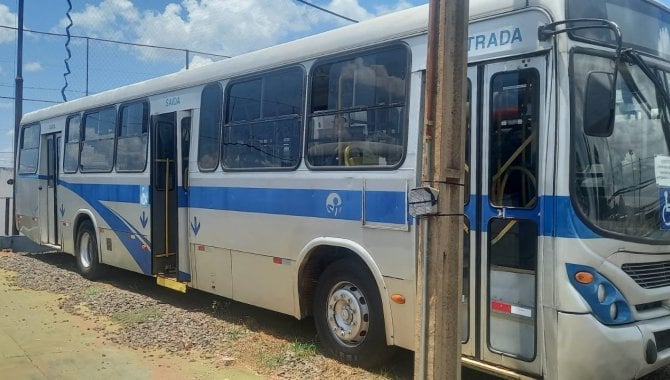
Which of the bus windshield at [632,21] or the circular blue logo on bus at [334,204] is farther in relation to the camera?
the circular blue logo on bus at [334,204]

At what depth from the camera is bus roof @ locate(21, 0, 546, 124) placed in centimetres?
470

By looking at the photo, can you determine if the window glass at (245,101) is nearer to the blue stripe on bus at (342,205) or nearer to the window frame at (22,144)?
the blue stripe on bus at (342,205)

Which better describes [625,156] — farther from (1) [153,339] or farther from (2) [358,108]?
(1) [153,339]

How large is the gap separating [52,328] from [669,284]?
20.3 feet

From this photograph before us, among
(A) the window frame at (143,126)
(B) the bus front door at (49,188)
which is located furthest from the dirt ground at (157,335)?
(B) the bus front door at (49,188)

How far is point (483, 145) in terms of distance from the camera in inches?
170

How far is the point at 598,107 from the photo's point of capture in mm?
3986

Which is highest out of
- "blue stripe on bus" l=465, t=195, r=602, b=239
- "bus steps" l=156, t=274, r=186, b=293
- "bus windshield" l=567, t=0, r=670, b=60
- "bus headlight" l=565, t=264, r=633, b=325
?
"bus windshield" l=567, t=0, r=670, b=60

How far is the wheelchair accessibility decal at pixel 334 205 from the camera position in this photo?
5.28 meters

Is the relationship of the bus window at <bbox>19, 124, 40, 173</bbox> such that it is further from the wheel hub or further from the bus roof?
the wheel hub

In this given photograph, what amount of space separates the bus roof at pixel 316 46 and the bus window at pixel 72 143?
180 cm

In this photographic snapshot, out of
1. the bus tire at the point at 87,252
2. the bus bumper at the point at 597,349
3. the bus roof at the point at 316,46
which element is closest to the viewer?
the bus bumper at the point at 597,349

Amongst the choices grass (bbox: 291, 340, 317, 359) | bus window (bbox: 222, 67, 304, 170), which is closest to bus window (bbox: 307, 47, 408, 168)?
bus window (bbox: 222, 67, 304, 170)

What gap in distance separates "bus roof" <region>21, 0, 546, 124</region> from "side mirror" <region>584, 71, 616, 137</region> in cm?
72
